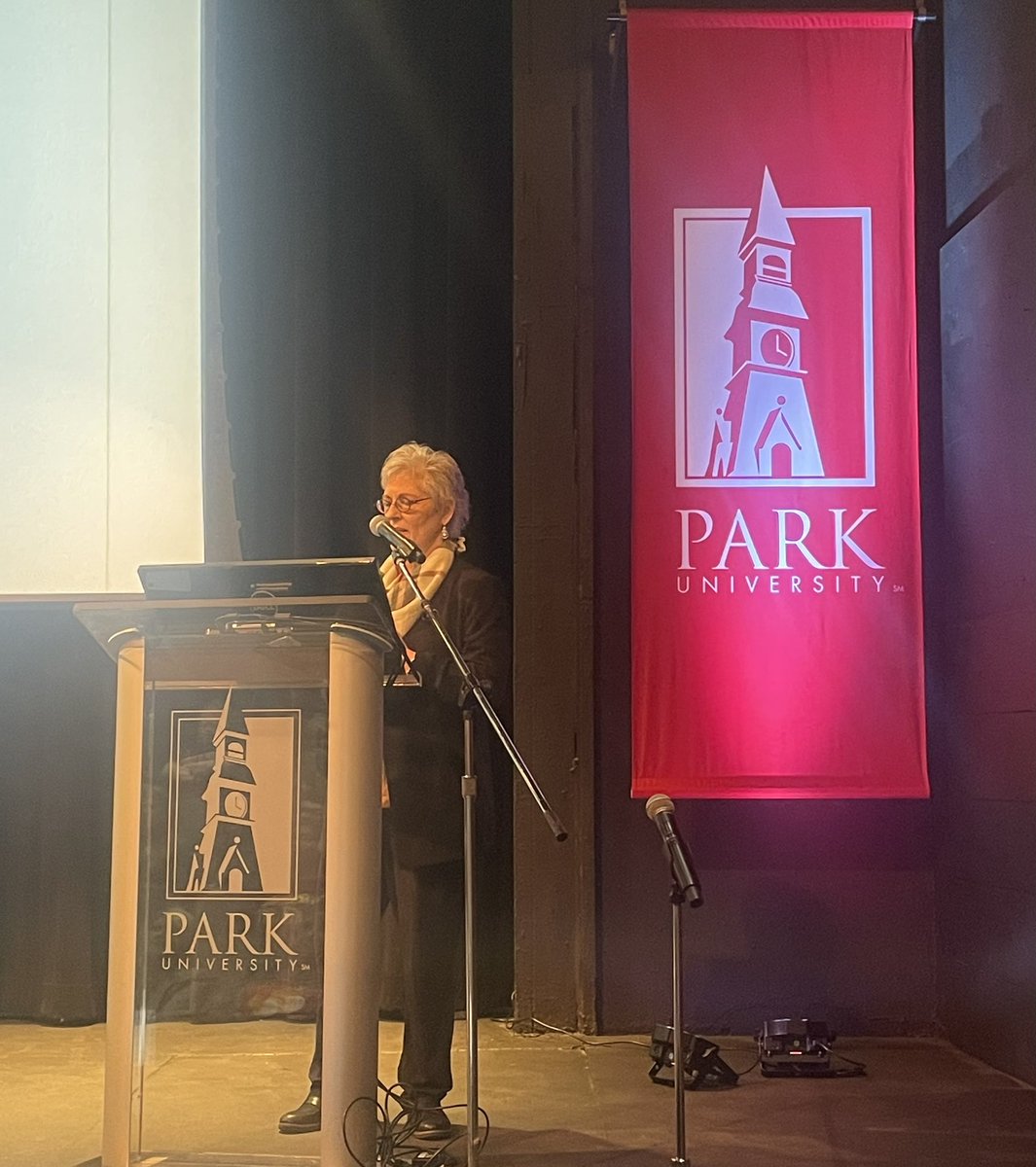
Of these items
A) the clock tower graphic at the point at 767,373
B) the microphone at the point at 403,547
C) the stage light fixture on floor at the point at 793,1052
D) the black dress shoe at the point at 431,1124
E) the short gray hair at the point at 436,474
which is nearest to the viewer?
the microphone at the point at 403,547

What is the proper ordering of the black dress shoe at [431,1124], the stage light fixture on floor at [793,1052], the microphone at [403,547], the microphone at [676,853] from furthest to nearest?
the stage light fixture on floor at [793,1052], the black dress shoe at [431,1124], the microphone at [403,547], the microphone at [676,853]

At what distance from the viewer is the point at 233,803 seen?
8.65 ft

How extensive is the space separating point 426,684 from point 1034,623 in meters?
1.91

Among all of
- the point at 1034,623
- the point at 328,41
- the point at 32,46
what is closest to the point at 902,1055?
the point at 1034,623

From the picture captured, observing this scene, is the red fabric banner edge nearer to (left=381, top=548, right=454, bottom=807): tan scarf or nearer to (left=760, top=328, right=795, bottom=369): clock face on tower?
(left=760, top=328, right=795, bottom=369): clock face on tower

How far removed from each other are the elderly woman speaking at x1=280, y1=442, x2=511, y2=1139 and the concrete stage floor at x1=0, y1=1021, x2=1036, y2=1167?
0.24 m

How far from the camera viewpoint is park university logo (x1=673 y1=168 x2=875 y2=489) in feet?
15.0

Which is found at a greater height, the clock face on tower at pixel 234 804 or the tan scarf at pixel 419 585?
the tan scarf at pixel 419 585

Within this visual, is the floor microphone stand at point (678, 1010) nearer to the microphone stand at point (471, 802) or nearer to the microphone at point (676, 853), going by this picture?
the microphone at point (676, 853)

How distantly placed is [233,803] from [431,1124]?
0.98 m

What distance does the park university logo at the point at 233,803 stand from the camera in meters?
2.62

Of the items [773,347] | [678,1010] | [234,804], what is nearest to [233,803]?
[234,804]

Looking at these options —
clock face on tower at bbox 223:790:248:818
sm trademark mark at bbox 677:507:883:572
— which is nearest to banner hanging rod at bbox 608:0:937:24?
sm trademark mark at bbox 677:507:883:572

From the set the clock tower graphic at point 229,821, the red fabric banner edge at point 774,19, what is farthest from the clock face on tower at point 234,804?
the red fabric banner edge at point 774,19
